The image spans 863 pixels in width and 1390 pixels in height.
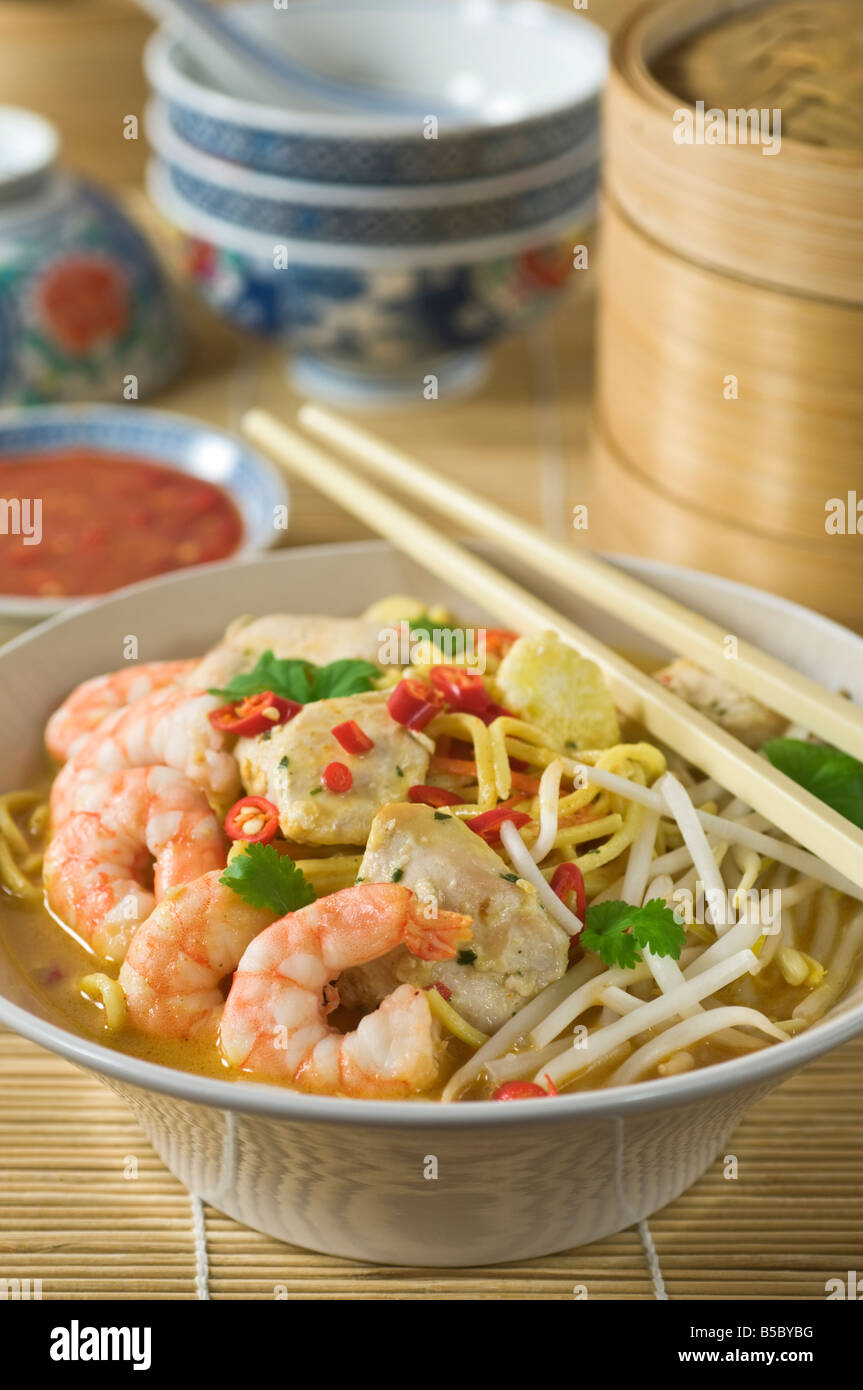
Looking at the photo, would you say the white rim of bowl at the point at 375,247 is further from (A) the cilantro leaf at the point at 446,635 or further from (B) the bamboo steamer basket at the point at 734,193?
(A) the cilantro leaf at the point at 446,635

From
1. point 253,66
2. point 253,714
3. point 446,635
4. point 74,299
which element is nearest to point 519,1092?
point 253,714

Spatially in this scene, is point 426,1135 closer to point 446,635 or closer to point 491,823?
point 491,823

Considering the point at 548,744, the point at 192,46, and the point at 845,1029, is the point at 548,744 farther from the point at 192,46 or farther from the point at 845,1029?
the point at 192,46

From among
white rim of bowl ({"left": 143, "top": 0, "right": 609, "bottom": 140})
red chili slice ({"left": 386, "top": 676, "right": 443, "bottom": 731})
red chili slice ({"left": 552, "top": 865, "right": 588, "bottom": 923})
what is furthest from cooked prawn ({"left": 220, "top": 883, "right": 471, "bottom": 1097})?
white rim of bowl ({"left": 143, "top": 0, "right": 609, "bottom": 140})

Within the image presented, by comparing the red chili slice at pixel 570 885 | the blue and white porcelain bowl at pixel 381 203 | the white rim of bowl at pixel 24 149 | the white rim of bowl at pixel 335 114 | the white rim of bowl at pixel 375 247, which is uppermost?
the white rim of bowl at pixel 335 114

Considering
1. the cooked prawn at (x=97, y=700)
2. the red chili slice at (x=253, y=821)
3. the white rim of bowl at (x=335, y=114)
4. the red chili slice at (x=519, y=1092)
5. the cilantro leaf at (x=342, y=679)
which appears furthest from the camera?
the white rim of bowl at (x=335, y=114)

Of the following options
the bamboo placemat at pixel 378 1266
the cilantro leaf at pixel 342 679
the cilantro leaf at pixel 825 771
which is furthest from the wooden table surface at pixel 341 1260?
the cilantro leaf at pixel 342 679

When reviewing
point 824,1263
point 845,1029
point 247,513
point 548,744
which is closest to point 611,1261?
point 824,1263
